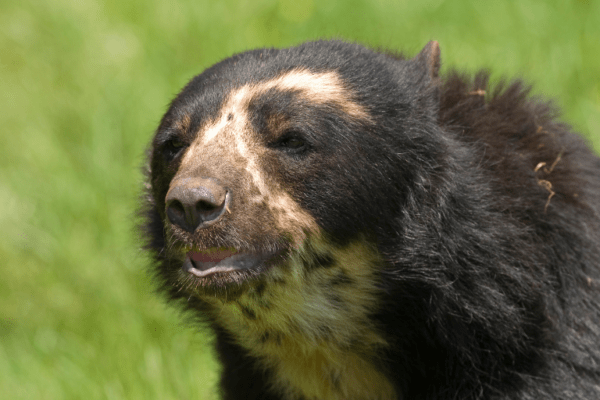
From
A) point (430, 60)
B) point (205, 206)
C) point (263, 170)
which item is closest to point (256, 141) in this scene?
point (263, 170)

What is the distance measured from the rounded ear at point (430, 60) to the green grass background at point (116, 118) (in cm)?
186

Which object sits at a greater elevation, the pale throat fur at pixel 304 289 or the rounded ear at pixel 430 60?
the rounded ear at pixel 430 60

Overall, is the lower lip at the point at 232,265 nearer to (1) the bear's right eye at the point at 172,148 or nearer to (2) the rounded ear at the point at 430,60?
(1) the bear's right eye at the point at 172,148

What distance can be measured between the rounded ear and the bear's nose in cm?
129

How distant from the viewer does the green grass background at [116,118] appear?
5578 mm

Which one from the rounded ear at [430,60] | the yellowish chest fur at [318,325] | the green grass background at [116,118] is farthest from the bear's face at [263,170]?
the green grass background at [116,118]

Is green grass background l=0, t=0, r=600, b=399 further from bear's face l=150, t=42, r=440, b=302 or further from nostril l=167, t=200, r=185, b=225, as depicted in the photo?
nostril l=167, t=200, r=185, b=225

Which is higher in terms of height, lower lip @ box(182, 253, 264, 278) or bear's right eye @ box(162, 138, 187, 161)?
bear's right eye @ box(162, 138, 187, 161)

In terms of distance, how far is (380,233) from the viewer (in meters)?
3.35

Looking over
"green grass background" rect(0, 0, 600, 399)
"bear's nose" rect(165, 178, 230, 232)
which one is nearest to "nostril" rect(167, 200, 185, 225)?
"bear's nose" rect(165, 178, 230, 232)

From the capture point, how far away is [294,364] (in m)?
3.67

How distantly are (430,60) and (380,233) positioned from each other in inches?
37.5

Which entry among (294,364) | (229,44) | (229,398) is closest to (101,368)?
(229,398)

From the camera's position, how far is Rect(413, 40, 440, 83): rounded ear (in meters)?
3.70
